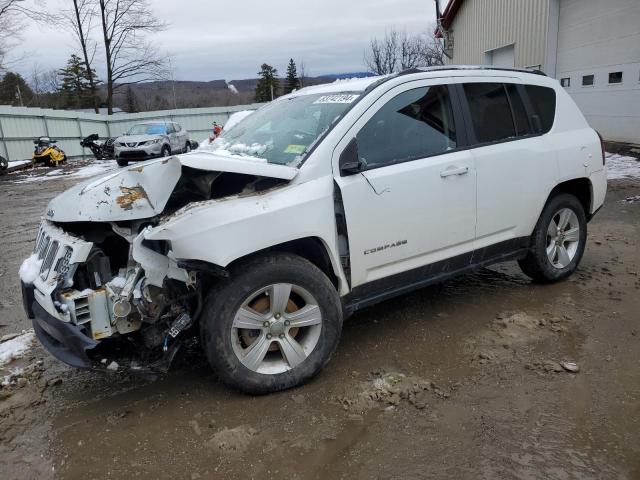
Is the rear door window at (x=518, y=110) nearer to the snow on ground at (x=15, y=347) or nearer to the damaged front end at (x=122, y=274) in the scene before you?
the damaged front end at (x=122, y=274)

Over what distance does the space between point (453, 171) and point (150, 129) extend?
1950 centimetres

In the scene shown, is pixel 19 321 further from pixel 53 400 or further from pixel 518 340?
pixel 518 340

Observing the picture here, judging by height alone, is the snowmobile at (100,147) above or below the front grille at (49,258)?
below

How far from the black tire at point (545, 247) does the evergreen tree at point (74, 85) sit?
2301 inches

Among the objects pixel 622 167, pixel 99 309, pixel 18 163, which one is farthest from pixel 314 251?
pixel 18 163

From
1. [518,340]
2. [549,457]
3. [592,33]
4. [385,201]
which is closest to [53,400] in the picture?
[385,201]

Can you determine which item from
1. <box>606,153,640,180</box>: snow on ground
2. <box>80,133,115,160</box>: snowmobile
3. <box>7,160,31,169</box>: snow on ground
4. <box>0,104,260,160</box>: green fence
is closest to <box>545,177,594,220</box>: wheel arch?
<box>606,153,640,180</box>: snow on ground

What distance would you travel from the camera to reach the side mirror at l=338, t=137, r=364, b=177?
3.25 metres

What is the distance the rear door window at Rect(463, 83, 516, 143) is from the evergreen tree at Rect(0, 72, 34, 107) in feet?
186

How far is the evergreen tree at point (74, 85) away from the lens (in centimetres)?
5606

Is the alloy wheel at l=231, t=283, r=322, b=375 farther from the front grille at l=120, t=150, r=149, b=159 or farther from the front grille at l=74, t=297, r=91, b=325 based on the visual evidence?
the front grille at l=120, t=150, r=149, b=159

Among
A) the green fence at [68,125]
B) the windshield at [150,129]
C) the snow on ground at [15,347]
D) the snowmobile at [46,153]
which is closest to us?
the snow on ground at [15,347]

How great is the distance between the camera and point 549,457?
2.50 m

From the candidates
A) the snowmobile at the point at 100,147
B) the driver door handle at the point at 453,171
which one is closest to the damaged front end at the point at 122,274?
the driver door handle at the point at 453,171
